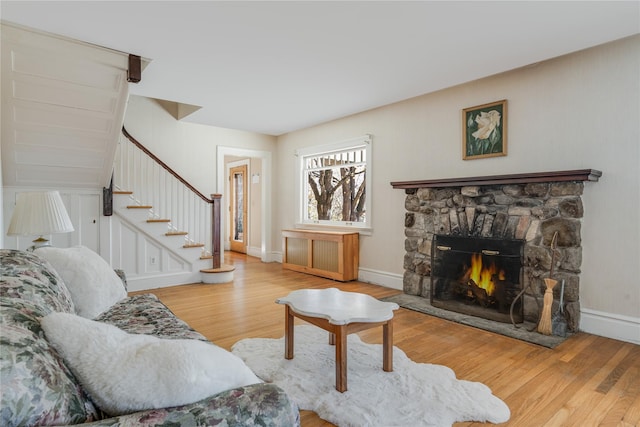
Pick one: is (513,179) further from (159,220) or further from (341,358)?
(159,220)

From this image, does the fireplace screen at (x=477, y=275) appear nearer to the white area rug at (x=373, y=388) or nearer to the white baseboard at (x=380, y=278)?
the white baseboard at (x=380, y=278)

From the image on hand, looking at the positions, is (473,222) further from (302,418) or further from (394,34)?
(302,418)

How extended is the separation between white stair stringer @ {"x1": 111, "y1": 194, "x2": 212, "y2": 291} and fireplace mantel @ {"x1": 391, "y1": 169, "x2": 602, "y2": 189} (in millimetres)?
3322

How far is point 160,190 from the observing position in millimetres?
5320

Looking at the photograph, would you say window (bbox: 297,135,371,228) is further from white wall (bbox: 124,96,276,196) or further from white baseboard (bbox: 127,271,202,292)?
white baseboard (bbox: 127,271,202,292)

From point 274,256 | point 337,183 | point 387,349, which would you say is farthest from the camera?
point 274,256

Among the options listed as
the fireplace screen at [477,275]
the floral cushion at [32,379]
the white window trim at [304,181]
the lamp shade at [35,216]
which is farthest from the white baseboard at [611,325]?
the lamp shade at [35,216]

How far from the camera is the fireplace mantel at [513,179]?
2.98 metres

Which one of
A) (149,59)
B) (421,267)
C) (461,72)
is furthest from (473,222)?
(149,59)

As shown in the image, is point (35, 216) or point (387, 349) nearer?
point (387, 349)

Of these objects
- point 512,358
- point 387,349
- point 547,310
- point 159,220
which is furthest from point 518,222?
point 159,220

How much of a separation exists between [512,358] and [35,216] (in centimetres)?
369

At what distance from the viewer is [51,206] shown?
8.45 ft

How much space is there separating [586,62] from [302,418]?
149 inches
